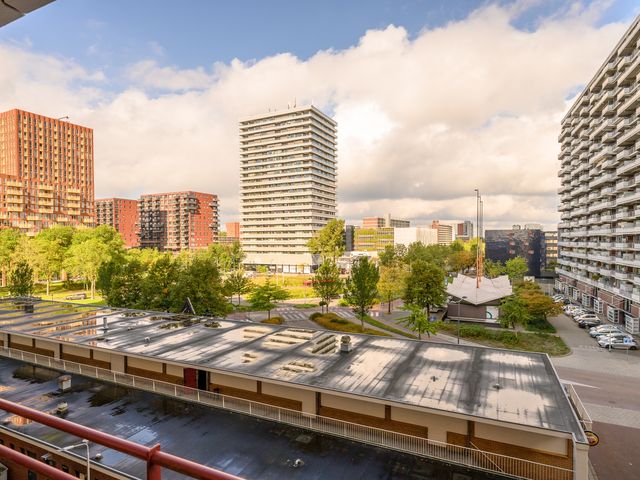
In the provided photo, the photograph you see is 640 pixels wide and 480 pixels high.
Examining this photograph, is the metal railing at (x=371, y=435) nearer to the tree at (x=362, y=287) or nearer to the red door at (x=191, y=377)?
the red door at (x=191, y=377)

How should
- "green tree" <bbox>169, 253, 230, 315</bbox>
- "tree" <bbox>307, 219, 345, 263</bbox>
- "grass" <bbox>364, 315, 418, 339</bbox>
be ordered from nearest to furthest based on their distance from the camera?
1. "green tree" <bbox>169, 253, 230, 315</bbox>
2. "grass" <bbox>364, 315, 418, 339</bbox>
3. "tree" <bbox>307, 219, 345, 263</bbox>

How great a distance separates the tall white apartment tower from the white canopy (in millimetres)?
80287

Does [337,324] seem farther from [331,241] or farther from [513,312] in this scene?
[331,241]

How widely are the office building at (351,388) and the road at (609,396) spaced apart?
21.3 ft

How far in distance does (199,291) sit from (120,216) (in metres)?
170

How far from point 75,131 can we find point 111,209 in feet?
145

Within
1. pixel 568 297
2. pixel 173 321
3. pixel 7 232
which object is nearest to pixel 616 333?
pixel 568 297

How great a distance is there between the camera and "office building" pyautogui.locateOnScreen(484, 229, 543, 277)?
12006 cm

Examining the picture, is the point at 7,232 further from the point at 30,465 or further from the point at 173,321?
the point at 30,465

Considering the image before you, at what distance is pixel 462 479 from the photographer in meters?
14.9

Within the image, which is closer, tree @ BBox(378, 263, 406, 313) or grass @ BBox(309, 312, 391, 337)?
grass @ BBox(309, 312, 391, 337)

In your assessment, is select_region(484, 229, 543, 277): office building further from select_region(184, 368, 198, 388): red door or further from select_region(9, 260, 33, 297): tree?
select_region(9, 260, 33, 297): tree

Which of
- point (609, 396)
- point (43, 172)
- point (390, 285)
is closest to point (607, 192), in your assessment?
point (390, 285)

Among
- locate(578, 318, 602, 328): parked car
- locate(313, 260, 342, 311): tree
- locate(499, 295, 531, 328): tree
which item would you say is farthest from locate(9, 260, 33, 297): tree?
locate(578, 318, 602, 328): parked car
